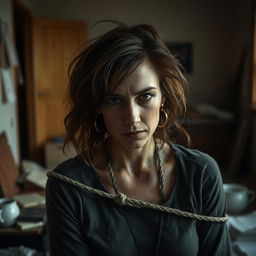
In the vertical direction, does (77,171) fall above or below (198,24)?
below

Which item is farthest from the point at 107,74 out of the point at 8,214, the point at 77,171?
the point at 8,214

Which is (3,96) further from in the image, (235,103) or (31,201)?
(235,103)

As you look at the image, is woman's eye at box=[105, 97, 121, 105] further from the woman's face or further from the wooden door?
the wooden door

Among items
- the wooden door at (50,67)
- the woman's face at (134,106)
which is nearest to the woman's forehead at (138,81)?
the woman's face at (134,106)

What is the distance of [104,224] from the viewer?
933 millimetres

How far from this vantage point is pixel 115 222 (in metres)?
0.93

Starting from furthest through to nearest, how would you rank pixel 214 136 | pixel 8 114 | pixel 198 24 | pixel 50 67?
1. pixel 198 24
2. pixel 50 67
3. pixel 214 136
4. pixel 8 114

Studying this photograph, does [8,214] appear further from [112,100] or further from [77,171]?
[112,100]

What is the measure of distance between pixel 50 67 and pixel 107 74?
13.2 ft

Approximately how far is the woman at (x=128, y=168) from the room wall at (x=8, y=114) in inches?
76.0

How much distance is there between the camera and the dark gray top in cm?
93

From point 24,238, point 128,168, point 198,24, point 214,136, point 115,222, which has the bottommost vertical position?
point 214,136

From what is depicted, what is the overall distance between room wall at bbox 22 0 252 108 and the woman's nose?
4156 millimetres

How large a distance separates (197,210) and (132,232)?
0.65 ft
